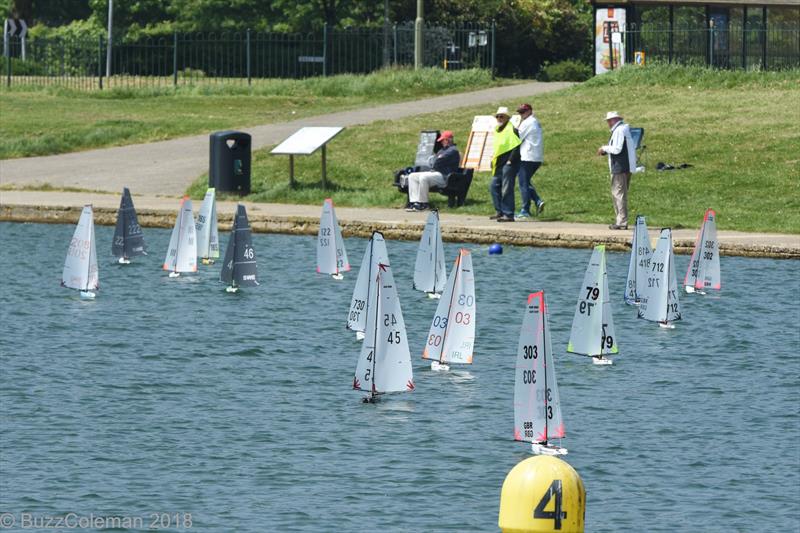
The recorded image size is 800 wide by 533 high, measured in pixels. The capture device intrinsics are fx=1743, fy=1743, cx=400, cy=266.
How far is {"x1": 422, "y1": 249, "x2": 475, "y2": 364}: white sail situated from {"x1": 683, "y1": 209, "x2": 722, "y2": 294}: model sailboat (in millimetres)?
5794

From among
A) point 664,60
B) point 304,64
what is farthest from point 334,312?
point 304,64

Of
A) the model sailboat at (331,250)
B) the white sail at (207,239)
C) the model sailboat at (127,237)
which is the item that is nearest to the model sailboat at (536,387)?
the model sailboat at (331,250)

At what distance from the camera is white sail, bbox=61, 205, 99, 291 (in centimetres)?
2313

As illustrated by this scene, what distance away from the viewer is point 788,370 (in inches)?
770

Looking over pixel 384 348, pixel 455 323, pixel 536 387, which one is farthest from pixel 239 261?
pixel 536 387

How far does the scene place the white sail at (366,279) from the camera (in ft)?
60.1

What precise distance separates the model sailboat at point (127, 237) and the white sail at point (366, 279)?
664 cm

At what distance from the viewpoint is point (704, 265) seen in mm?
24203

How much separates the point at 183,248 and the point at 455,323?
26.1ft

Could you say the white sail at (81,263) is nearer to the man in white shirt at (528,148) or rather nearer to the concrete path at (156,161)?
the man in white shirt at (528,148)

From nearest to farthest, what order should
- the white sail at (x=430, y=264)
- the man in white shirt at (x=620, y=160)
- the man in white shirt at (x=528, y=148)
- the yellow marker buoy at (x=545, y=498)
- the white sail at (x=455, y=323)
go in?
the yellow marker buoy at (x=545, y=498) < the white sail at (x=455, y=323) < the white sail at (x=430, y=264) < the man in white shirt at (x=620, y=160) < the man in white shirt at (x=528, y=148)

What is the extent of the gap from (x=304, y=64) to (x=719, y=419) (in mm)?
44371

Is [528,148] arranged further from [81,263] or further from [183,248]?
[81,263]

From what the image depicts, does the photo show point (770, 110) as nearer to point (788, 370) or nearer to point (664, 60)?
point (664, 60)
